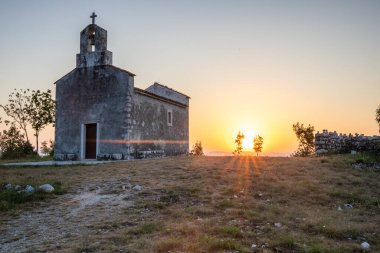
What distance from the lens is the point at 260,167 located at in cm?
1584

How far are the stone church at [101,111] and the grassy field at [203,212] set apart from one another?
7.47 meters

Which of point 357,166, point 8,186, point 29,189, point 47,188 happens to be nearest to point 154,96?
point 8,186

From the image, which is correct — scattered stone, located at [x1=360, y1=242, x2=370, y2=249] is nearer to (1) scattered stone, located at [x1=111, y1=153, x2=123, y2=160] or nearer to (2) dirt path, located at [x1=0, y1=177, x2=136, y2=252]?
(2) dirt path, located at [x1=0, y1=177, x2=136, y2=252]

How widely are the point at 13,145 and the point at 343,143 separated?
99.8 ft

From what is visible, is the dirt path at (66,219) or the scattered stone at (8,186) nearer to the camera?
the dirt path at (66,219)

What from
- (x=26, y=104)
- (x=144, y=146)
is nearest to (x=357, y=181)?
(x=144, y=146)

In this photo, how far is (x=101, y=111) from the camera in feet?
75.4

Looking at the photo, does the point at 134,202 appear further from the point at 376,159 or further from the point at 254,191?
the point at 376,159

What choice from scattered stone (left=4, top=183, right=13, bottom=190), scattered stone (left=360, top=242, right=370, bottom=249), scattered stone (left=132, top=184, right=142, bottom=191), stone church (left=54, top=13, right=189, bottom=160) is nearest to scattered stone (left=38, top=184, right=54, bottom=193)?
scattered stone (left=4, top=183, right=13, bottom=190)

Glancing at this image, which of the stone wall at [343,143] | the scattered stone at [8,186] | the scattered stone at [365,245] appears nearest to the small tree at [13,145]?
the scattered stone at [8,186]

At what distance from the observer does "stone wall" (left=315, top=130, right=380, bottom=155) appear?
19750 mm

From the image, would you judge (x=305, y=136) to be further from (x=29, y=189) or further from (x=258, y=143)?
(x=29, y=189)

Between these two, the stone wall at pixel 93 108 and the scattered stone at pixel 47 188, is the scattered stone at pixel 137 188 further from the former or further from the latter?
the stone wall at pixel 93 108

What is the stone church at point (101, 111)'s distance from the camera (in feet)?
72.8
